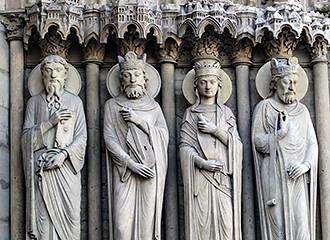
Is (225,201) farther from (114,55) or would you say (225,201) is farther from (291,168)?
(114,55)

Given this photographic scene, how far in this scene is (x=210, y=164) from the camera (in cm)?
1289

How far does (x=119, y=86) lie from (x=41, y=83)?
2.55 feet

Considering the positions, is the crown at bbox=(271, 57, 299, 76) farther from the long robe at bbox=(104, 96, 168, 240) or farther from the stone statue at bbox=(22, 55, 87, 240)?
the stone statue at bbox=(22, 55, 87, 240)

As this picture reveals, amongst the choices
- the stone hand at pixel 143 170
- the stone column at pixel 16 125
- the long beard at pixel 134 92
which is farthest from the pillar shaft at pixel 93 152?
the stone column at pixel 16 125

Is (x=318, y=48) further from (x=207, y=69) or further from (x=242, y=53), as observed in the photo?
(x=207, y=69)

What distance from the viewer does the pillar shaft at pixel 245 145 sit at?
43.2ft

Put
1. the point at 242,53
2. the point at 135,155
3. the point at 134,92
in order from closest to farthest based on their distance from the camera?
the point at 135,155
the point at 134,92
the point at 242,53

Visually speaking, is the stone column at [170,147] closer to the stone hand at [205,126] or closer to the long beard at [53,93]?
the stone hand at [205,126]

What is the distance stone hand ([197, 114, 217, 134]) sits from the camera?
13.0 m

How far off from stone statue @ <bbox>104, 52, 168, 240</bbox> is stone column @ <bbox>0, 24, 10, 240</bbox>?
3.34 ft

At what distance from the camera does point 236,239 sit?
42.2ft

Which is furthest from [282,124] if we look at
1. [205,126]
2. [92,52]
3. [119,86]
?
[92,52]

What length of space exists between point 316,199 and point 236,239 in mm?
950

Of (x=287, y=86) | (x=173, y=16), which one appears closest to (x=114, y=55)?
(x=173, y=16)
